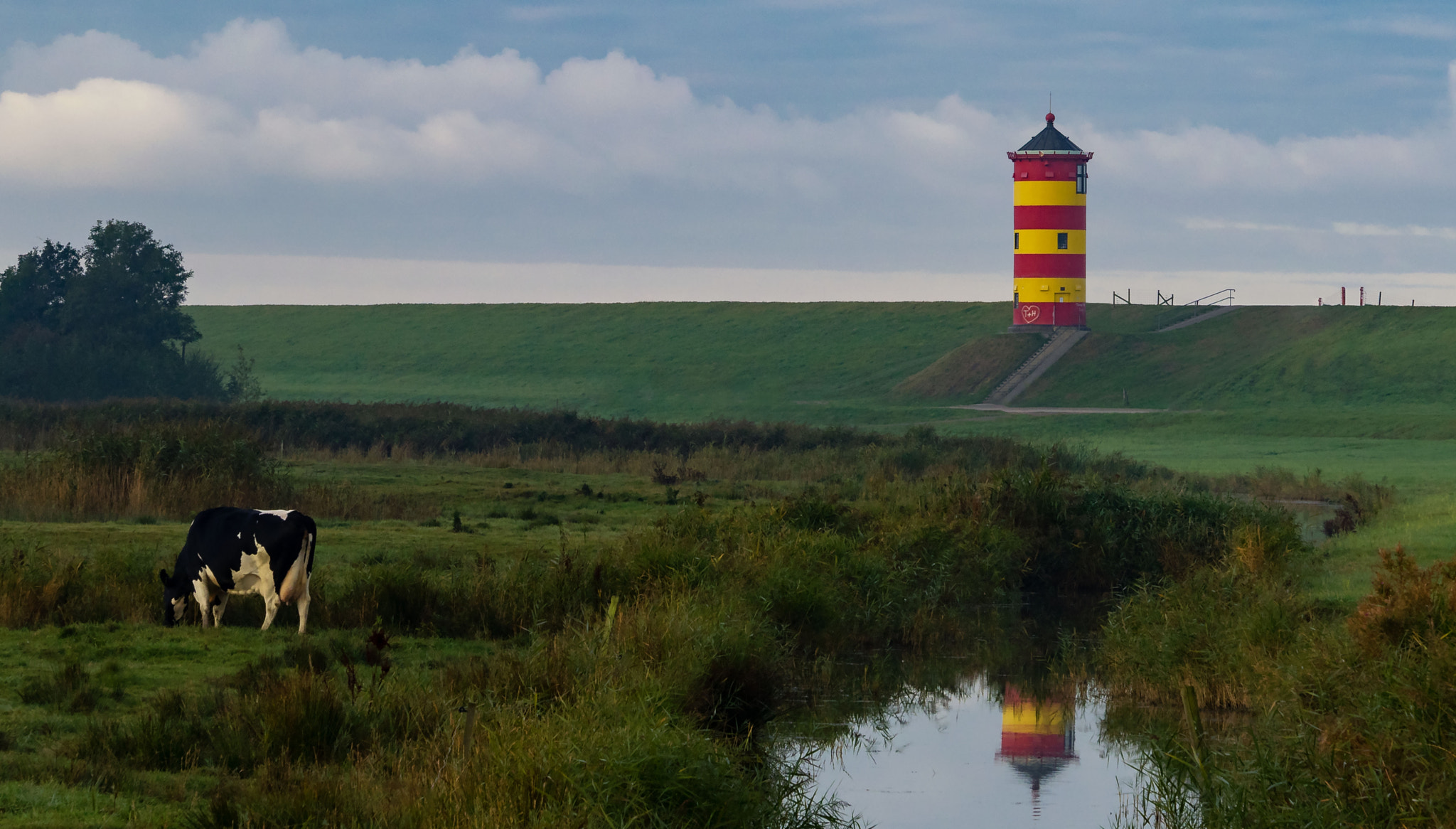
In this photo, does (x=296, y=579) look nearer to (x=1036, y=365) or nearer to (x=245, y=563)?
(x=245, y=563)

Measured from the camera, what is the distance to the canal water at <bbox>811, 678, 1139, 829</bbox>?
1492cm

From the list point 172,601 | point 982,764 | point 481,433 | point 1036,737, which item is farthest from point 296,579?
point 481,433

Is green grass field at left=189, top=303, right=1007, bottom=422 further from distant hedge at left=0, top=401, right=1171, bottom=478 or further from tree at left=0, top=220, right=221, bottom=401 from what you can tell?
distant hedge at left=0, top=401, right=1171, bottom=478

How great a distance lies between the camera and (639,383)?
11506 centimetres

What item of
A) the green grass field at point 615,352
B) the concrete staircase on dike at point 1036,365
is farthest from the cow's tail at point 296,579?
the concrete staircase on dike at point 1036,365

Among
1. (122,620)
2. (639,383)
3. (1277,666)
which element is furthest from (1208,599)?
(639,383)

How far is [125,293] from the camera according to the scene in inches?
3174

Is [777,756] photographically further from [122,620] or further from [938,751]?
[122,620]

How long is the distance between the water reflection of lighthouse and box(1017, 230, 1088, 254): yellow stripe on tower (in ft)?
237

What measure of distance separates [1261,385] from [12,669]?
8070 cm

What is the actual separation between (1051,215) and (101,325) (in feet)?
158

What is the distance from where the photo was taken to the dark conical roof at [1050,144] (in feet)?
294

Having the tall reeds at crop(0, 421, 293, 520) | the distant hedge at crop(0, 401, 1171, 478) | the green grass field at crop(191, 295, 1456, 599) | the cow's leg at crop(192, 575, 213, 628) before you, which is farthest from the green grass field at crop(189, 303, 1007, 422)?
the cow's leg at crop(192, 575, 213, 628)

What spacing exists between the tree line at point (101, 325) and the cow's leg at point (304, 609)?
63.5 m
